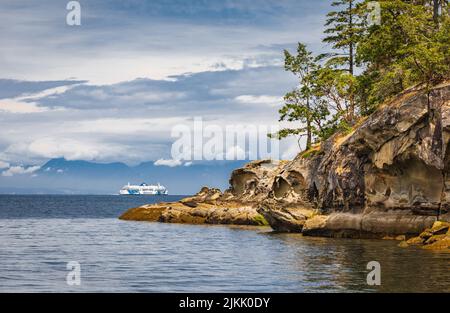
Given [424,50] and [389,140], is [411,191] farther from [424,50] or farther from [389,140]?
[424,50]

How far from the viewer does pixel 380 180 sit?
175 feet

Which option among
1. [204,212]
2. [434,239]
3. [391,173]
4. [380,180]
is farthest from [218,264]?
[204,212]

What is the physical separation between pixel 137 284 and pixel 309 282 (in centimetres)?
806

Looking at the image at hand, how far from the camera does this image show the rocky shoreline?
155ft

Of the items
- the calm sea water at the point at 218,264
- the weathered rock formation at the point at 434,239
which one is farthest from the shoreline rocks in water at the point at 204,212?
the weathered rock formation at the point at 434,239

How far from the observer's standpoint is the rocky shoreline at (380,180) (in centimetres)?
4722

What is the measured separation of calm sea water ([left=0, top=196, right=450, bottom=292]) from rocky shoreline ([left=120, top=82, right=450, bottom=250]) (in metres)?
2.64

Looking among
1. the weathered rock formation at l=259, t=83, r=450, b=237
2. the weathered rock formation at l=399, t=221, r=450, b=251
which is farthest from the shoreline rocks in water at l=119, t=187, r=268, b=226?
the weathered rock formation at l=399, t=221, r=450, b=251

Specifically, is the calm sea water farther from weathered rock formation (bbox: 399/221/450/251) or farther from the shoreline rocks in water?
the shoreline rocks in water

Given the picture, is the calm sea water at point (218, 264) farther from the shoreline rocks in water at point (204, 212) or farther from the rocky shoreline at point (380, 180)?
the shoreline rocks in water at point (204, 212)

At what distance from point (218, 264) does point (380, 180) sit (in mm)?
19074

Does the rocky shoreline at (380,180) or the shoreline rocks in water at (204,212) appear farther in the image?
the shoreline rocks in water at (204,212)

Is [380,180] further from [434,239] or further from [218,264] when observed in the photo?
[218,264]

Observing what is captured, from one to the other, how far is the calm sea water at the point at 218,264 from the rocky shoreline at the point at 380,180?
2.64 m
